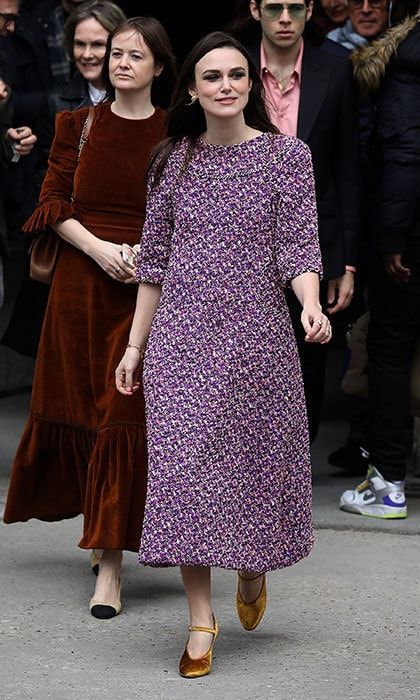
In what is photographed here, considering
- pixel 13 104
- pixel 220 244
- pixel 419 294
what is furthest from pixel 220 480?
pixel 13 104

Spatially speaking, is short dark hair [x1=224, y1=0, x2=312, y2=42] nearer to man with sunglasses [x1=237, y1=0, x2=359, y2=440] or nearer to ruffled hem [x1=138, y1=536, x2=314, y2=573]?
man with sunglasses [x1=237, y1=0, x2=359, y2=440]

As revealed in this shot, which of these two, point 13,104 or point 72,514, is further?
point 13,104

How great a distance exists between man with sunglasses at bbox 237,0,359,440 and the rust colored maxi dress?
3.43 feet

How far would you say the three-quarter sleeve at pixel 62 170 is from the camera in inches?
212

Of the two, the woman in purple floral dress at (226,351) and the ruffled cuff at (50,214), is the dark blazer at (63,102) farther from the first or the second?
the woman in purple floral dress at (226,351)

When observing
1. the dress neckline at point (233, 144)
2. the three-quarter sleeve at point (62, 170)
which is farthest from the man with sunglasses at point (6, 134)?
the dress neckline at point (233, 144)

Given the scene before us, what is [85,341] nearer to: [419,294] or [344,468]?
[419,294]

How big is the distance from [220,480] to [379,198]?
213 centimetres

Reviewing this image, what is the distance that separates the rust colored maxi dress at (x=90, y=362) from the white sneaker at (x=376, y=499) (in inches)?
54.9

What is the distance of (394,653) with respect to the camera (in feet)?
15.8

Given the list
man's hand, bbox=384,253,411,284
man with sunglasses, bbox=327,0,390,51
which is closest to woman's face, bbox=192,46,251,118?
man's hand, bbox=384,253,411,284

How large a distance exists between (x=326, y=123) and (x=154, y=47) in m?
1.14

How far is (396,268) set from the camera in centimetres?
628

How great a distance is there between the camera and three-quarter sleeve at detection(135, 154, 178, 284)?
4707 millimetres
